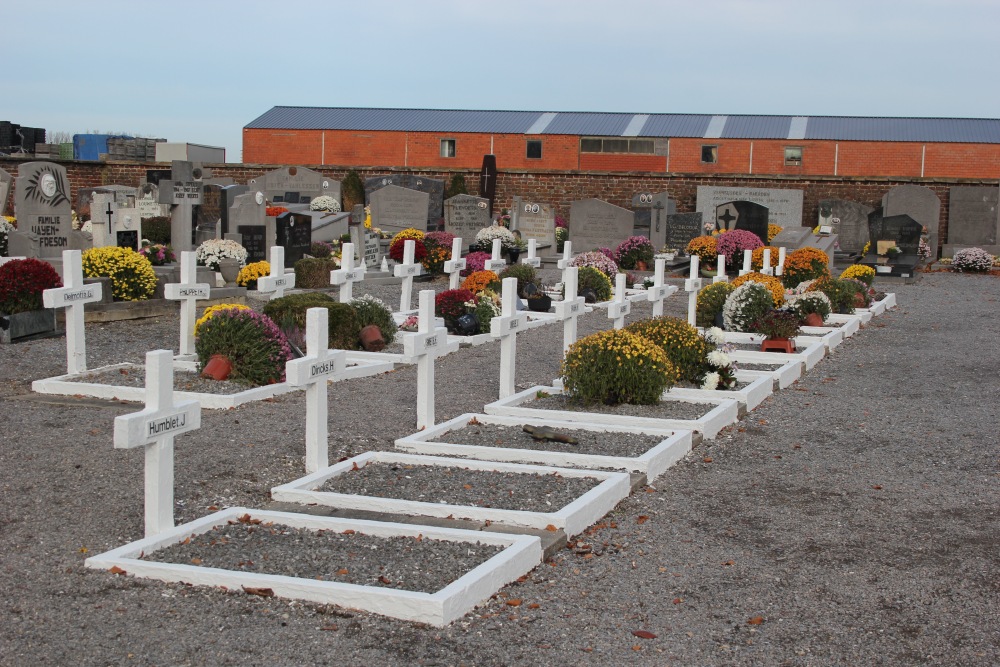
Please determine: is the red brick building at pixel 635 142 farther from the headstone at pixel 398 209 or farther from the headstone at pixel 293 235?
the headstone at pixel 293 235

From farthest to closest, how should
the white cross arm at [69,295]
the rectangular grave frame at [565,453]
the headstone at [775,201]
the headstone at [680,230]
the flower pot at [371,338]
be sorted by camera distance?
the headstone at [775,201]
the headstone at [680,230]
the flower pot at [371,338]
the white cross arm at [69,295]
the rectangular grave frame at [565,453]

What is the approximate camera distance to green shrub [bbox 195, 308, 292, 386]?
10016mm

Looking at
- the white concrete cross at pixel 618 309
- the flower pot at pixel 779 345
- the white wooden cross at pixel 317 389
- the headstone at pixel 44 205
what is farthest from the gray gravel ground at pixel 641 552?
the headstone at pixel 44 205

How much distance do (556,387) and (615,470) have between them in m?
2.79

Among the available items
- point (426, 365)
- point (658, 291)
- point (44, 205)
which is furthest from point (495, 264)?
point (426, 365)

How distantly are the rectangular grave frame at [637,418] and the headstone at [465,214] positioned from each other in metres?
19.6

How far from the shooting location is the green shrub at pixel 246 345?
1002 centimetres

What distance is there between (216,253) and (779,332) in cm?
955

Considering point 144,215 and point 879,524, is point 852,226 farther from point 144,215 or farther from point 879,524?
point 879,524

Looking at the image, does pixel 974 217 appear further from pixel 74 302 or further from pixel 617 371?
pixel 74 302

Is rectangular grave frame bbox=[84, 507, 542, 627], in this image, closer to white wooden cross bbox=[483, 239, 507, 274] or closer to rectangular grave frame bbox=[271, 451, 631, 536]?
rectangular grave frame bbox=[271, 451, 631, 536]

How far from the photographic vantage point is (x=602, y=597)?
506cm

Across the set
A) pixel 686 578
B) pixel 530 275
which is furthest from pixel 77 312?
pixel 530 275

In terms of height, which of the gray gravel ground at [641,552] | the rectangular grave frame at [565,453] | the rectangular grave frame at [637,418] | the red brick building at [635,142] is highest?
the red brick building at [635,142]
